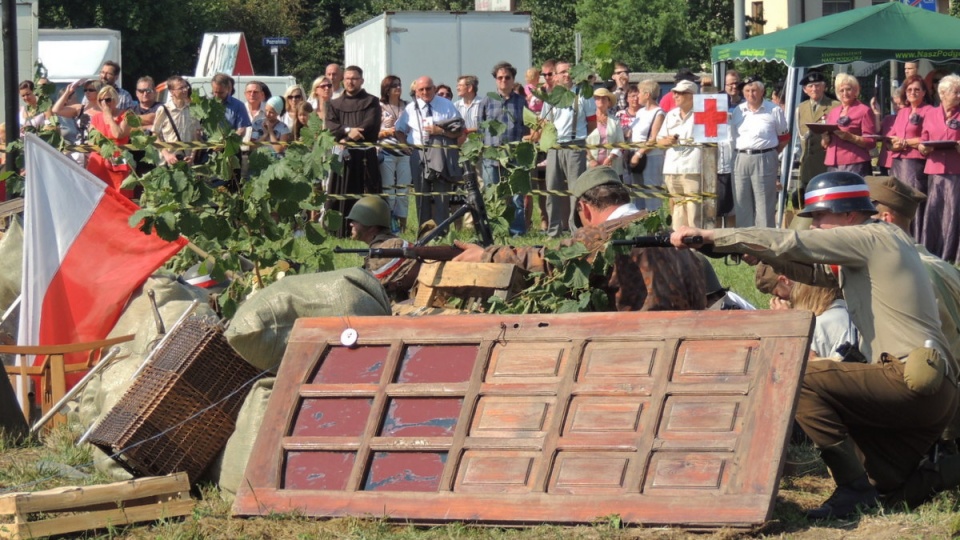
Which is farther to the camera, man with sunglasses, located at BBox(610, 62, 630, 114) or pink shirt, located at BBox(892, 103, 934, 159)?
man with sunglasses, located at BBox(610, 62, 630, 114)

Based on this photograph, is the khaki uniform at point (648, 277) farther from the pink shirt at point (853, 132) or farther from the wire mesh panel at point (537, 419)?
the pink shirt at point (853, 132)

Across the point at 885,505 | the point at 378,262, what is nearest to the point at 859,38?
the point at 378,262

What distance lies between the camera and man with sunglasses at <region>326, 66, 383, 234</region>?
15.4 m

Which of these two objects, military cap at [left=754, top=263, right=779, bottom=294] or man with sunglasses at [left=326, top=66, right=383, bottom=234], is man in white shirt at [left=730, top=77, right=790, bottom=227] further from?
military cap at [left=754, top=263, right=779, bottom=294]

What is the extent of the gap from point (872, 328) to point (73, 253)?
4.99 metres

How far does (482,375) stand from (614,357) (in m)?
0.57

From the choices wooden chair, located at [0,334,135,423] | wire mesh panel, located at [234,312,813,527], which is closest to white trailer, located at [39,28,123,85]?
wooden chair, located at [0,334,135,423]

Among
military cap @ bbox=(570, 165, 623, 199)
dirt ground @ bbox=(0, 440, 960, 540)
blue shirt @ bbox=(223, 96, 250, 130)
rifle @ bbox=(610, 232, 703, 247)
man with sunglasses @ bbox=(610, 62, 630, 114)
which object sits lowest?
dirt ground @ bbox=(0, 440, 960, 540)

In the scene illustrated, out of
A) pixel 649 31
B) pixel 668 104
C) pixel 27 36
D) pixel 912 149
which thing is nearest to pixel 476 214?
pixel 912 149

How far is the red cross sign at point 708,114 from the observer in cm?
1441

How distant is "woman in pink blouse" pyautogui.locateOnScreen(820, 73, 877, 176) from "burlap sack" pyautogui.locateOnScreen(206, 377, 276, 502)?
9.29 metres

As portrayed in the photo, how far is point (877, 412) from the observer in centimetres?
607

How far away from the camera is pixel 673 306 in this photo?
7.03 meters

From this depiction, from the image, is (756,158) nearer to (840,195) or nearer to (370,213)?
(370,213)
